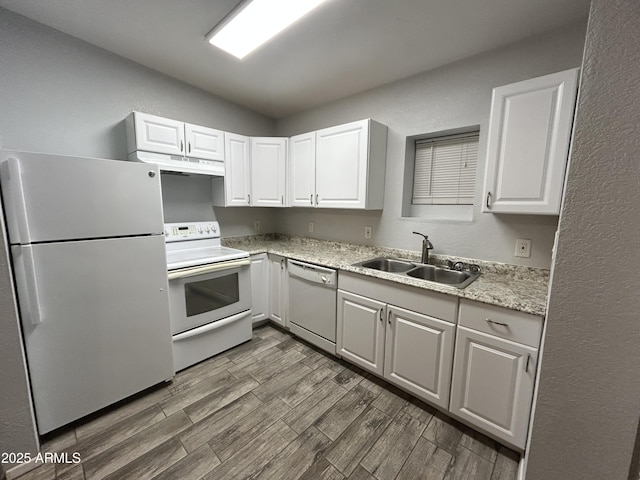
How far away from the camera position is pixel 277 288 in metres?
2.63

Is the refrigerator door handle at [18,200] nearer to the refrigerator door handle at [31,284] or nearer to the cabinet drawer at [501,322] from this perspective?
the refrigerator door handle at [31,284]

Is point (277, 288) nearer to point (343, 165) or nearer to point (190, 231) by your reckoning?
point (190, 231)

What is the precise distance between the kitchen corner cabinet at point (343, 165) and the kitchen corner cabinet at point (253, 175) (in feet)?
0.77

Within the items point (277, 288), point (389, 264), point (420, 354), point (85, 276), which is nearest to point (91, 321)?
point (85, 276)

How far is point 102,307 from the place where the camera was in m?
1.56

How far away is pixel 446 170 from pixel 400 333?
1.43 meters

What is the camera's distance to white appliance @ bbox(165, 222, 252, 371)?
6.44 feet

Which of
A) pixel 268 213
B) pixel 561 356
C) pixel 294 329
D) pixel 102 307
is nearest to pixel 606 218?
pixel 561 356

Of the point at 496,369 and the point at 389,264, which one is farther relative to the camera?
the point at 389,264

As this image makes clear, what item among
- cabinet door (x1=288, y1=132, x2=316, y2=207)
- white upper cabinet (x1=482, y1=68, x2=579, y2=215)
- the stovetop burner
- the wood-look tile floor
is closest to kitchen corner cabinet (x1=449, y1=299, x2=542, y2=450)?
the wood-look tile floor

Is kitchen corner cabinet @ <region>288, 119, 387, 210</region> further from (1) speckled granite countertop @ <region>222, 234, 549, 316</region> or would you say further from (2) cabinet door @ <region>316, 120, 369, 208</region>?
(1) speckled granite countertop @ <region>222, 234, 549, 316</region>

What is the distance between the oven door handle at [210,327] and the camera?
77.7 inches

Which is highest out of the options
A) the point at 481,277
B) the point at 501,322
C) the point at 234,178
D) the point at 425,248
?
the point at 234,178

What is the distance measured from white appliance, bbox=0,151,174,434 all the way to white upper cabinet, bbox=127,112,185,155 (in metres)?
0.53
